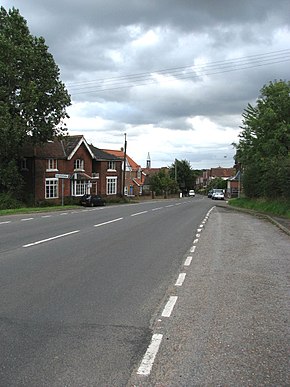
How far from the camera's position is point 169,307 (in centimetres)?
614

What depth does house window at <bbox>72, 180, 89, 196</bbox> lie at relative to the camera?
182ft

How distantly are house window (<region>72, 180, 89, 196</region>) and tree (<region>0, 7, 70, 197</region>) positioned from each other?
1348cm

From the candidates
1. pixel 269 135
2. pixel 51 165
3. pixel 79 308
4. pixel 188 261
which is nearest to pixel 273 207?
pixel 269 135

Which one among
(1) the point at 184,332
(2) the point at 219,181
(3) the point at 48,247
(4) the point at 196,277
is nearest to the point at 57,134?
(3) the point at 48,247

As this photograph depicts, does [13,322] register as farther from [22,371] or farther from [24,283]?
[24,283]

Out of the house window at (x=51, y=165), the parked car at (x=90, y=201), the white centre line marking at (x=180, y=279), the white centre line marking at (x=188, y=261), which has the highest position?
the house window at (x=51, y=165)

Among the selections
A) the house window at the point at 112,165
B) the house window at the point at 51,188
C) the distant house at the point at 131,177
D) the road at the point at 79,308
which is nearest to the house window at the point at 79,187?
the house window at the point at 51,188

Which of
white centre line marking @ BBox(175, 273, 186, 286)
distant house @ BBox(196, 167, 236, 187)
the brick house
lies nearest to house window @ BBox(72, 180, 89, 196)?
the brick house

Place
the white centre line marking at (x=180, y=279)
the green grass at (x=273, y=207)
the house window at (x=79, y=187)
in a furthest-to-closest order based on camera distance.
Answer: the house window at (x=79, y=187) < the green grass at (x=273, y=207) < the white centre line marking at (x=180, y=279)

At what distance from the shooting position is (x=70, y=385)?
3.71 m

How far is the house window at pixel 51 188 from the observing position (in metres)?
51.1

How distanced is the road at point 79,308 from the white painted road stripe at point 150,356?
0.07 meters

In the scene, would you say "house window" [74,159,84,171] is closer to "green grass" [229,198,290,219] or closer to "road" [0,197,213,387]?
"green grass" [229,198,290,219]

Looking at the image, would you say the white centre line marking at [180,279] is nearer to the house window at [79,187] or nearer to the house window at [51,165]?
the house window at [51,165]
